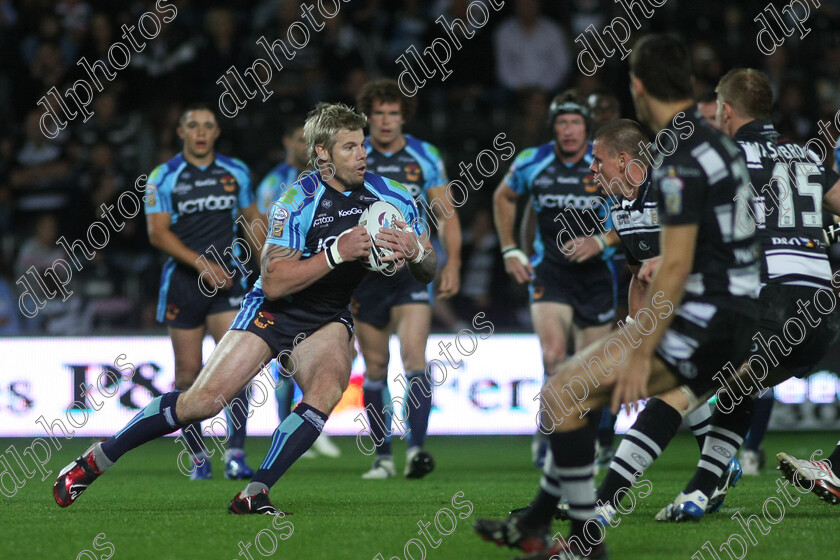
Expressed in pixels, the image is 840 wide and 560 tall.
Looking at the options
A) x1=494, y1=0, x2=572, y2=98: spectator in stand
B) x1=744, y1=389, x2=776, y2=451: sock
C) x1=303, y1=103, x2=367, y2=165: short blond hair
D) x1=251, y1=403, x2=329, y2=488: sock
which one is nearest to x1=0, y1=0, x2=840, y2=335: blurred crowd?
x1=494, y1=0, x2=572, y2=98: spectator in stand

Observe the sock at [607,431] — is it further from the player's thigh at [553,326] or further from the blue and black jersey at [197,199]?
the blue and black jersey at [197,199]

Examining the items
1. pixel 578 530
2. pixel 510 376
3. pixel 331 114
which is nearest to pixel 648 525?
pixel 578 530

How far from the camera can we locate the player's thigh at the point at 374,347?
876 centimetres

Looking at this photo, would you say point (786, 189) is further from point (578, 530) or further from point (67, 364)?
point (67, 364)

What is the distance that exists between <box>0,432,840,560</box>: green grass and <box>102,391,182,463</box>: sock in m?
0.35

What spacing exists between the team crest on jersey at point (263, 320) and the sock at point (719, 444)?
239 centimetres

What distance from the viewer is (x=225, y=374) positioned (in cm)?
609

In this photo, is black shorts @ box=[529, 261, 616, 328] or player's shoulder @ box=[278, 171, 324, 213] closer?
player's shoulder @ box=[278, 171, 324, 213]

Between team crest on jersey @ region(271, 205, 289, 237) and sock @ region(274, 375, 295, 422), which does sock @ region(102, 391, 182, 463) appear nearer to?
team crest on jersey @ region(271, 205, 289, 237)

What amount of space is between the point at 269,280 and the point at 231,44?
904 cm

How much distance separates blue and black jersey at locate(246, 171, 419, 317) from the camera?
6242 millimetres

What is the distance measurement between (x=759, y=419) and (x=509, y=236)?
2.36m

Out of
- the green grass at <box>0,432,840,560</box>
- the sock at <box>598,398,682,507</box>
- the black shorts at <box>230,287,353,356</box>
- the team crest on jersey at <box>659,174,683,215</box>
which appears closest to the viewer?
the team crest on jersey at <box>659,174,683,215</box>

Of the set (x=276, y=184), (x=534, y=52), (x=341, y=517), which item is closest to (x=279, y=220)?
(x=341, y=517)
